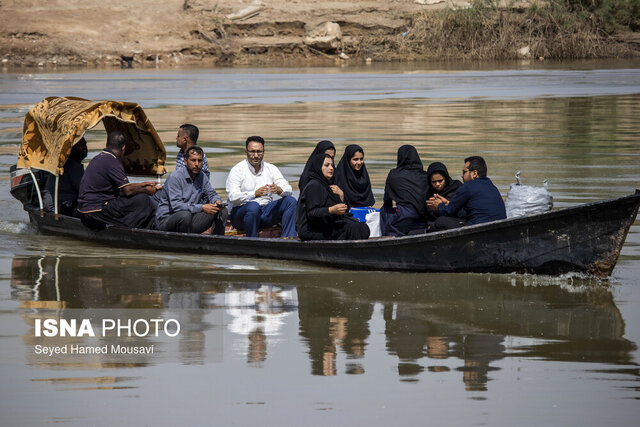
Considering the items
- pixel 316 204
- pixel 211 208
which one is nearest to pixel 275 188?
pixel 211 208

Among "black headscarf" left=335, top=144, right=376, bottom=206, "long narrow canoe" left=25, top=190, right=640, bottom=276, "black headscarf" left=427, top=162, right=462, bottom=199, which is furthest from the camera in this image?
"black headscarf" left=335, top=144, right=376, bottom=206

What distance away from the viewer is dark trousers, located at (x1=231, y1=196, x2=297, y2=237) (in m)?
9.48

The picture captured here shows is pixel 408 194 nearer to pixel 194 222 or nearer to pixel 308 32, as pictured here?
pixel 194 222

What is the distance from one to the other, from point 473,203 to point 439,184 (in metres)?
0.62

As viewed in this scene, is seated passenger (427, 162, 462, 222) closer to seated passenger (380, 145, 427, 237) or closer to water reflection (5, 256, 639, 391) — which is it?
seated passenger (380, 145, 427, 237)

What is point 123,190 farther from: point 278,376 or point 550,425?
point 550,425

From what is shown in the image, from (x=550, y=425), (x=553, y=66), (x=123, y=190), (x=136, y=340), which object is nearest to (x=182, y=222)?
(x=123, y=190)

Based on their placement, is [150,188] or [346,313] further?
[150,188]

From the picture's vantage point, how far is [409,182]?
29.6 feet

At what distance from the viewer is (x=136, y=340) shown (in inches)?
265

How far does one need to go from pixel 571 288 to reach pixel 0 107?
63.9 ft

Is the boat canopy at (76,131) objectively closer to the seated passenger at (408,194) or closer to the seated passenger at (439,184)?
the seated passenger at (408,194)

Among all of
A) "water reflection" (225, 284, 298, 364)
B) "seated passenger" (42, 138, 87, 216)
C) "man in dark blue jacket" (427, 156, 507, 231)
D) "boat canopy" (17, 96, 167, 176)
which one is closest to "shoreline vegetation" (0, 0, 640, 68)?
"boat canopy" (17, 96, 167, 176)

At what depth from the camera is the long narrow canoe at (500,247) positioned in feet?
25.5
